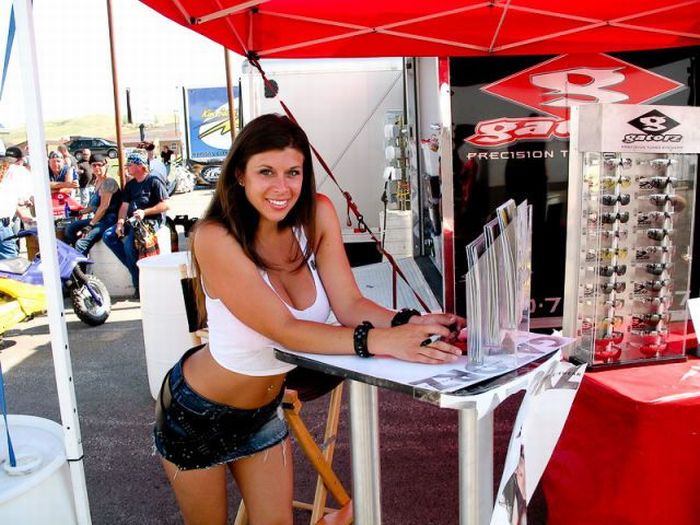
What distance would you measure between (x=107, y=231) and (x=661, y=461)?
6.30 metres

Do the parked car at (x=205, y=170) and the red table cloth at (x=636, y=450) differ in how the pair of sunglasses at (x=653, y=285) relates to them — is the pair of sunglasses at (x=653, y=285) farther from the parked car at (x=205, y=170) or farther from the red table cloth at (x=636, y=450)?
the parked car at (x=205, y=170)

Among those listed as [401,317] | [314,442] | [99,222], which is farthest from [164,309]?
[99,222]

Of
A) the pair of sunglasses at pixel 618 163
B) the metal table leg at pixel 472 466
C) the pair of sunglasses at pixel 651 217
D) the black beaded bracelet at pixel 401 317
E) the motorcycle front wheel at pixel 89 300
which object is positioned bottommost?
the motorcycle front wheel at pixel 89 300

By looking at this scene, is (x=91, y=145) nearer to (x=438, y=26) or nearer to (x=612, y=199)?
(x=438, y=26)

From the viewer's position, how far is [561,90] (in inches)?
148

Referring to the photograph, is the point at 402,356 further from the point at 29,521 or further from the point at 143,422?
the point at 143,422

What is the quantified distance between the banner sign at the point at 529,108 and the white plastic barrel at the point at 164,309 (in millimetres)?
1631

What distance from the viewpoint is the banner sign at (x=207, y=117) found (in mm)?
21234

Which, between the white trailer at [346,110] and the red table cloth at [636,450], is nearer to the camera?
the red table cloth at [636,450]

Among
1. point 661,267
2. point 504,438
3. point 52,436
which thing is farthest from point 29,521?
point 504,438

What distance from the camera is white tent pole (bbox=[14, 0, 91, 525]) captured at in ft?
5.61

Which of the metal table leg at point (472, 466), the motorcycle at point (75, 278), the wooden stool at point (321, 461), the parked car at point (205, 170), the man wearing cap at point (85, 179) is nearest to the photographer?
the metal table leg at point (472, 466)

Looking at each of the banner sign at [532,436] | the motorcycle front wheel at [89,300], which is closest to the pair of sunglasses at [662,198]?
the banner sign at [532,436]

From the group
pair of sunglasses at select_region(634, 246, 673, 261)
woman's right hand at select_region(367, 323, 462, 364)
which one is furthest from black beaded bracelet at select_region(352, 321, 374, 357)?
pair of sunglasses at select_region(634, 246, 673, 261)
